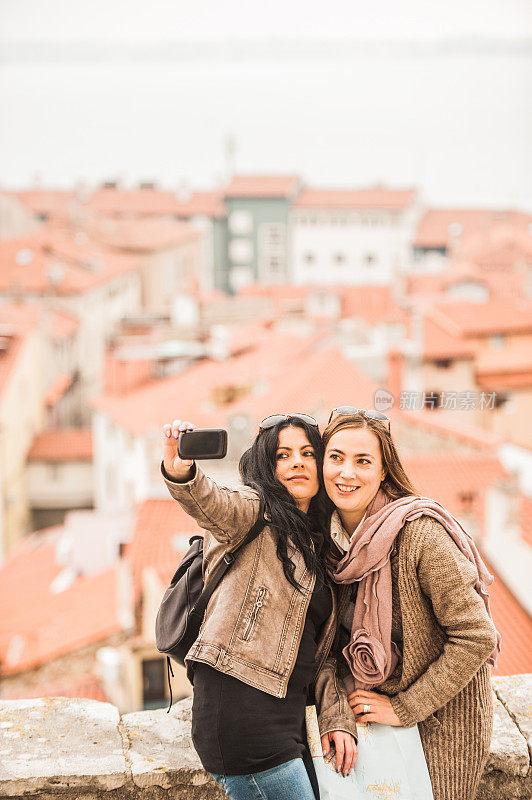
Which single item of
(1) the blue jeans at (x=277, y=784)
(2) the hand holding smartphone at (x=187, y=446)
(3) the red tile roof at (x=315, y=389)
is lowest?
(1) the blue jeans at (x=277, y=784)

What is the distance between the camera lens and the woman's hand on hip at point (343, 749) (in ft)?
3.52

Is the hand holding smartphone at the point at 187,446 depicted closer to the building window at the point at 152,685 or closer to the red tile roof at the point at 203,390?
the building window at the point at 152,685

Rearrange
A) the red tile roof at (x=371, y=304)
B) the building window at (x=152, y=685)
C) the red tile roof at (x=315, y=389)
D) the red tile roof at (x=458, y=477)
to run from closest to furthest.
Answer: the building window at (x=152, y=685) → the red tile roof at (x=458, y=477) → the red tile roof at (x=315, y=389) → the red tile roof at (x=371, y=304)

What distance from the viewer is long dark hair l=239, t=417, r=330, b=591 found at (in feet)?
3.56

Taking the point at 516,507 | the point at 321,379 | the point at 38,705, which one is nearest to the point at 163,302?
the point at 321,379

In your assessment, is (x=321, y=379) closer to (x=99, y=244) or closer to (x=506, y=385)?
(x=506, y=385)

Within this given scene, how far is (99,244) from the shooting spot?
934 inches

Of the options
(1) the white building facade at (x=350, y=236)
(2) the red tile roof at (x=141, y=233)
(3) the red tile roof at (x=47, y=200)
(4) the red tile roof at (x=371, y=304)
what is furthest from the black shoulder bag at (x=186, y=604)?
(3) the red tile roof at (x=47, y=200)

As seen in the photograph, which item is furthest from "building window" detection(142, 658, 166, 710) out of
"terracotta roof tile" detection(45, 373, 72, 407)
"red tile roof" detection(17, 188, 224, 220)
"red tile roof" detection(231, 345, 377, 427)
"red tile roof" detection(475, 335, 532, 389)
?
"red tile roof" detection(17, 188, 224, 220)

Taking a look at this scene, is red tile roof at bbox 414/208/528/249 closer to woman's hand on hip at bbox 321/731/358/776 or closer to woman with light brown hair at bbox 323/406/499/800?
woman with light brown hair at bbox 323/406/499/800

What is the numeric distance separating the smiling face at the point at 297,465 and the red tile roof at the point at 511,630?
3.62 m

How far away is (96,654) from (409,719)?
6.93m

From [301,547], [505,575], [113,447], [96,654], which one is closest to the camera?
[301,547]

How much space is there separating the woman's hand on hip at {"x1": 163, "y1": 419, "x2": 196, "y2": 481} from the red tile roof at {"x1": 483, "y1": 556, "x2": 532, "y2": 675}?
3.80 meters
